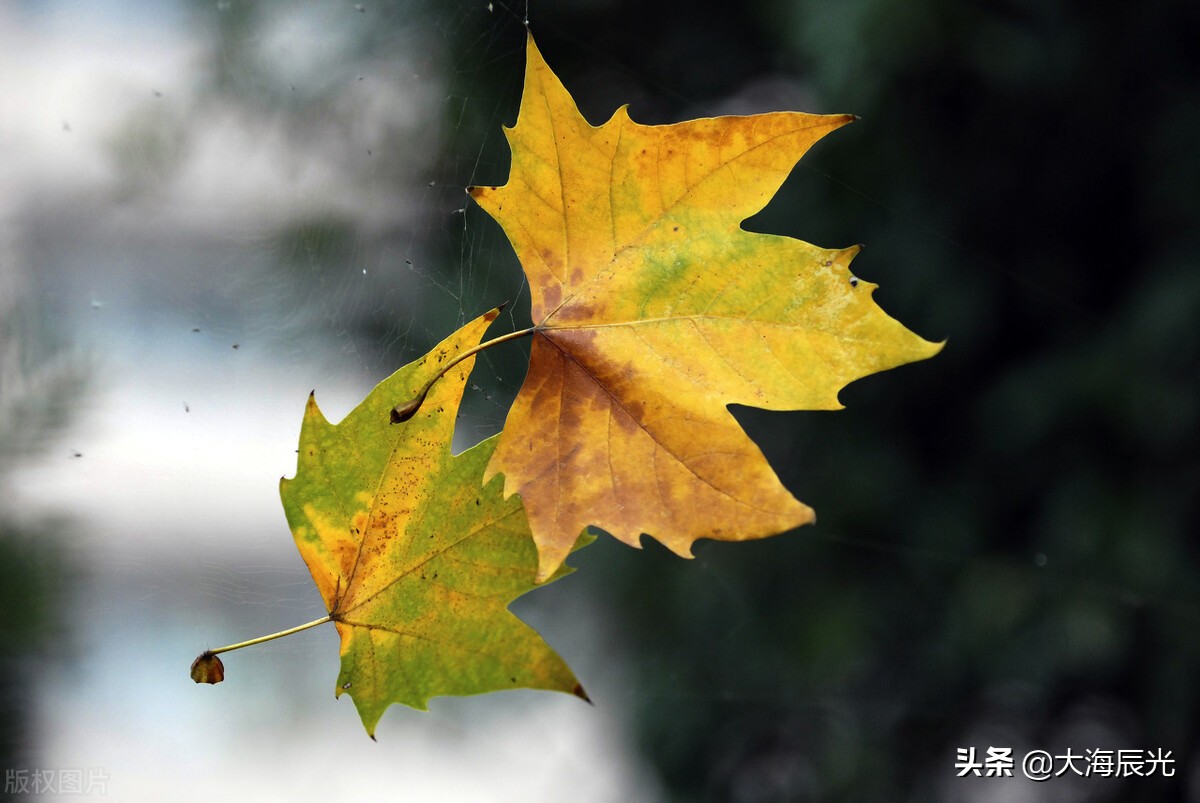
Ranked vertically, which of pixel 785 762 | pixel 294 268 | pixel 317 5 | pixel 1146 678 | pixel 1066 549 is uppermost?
pixel 317 5

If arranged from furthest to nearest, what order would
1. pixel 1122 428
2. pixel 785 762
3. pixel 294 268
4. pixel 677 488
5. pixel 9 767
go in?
pixel 785 762
pixel 1122 428
pixel 9 767
pixel 294 268
pixel 677 488

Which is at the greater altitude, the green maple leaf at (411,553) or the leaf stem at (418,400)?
the leaf stem at (418,400)

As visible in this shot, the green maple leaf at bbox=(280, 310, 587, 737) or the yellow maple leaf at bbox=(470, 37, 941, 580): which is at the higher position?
the yellow maple leaf at bbox=(470, 37, 941, 580)

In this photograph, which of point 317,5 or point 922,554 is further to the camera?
point 922,554

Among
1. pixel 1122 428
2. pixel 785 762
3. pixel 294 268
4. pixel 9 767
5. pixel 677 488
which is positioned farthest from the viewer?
pixel 785 762

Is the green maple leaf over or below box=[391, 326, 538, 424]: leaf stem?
below

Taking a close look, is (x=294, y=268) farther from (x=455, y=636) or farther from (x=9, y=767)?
(x=9, y=767)

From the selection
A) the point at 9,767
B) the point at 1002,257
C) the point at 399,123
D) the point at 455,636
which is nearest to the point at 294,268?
the point at 399,123

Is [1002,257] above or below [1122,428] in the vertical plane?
above
